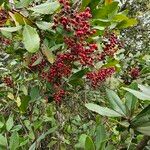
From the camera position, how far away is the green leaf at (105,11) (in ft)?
5.45

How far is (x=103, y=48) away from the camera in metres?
1.93

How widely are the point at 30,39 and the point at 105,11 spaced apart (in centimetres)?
41

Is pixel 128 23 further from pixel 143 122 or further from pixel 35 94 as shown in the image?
pixel 143 122

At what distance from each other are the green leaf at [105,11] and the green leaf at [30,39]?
1.18 feet

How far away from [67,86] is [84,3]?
1.72ft

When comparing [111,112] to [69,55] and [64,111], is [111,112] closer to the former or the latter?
[69,55]

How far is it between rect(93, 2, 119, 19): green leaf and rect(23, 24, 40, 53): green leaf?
36 centimetres

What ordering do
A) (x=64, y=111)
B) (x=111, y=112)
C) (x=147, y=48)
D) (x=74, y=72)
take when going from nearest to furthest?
(x=111, y=112) → (x=74, y=72) → (x=64, y=111) → (x=147, y=48)

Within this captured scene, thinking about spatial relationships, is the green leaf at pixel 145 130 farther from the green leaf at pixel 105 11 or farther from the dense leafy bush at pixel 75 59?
the green leaf at pixel 105 11

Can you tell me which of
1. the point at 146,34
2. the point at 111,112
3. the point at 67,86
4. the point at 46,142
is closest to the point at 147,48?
the point at 146,34

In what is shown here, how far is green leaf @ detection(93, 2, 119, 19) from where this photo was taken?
5.45 feet

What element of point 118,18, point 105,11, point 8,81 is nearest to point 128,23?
point 118,18

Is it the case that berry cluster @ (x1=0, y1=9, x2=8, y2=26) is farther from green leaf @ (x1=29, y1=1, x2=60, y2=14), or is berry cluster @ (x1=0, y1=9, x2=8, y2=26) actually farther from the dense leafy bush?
green leaf @ (x1=29, y1=1, x2=60, y2=14)

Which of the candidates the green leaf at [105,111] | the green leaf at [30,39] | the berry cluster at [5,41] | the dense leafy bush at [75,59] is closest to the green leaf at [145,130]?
the dense leafy bush at [75,59]
